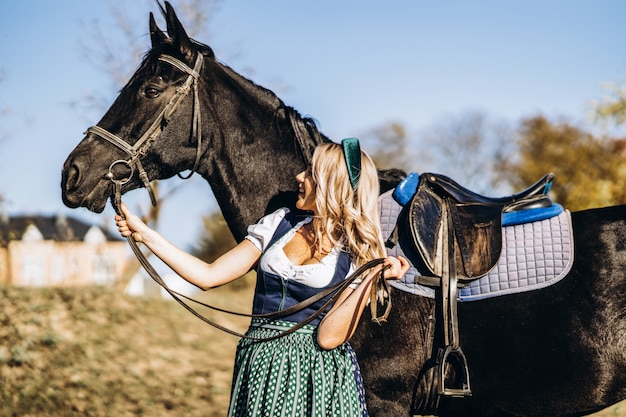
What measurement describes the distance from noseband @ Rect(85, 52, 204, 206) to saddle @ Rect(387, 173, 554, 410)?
1.18 metres

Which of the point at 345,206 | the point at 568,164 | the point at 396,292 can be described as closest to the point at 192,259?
the point at 345,206

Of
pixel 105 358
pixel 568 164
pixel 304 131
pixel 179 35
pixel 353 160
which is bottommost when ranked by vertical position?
pixel 105 358

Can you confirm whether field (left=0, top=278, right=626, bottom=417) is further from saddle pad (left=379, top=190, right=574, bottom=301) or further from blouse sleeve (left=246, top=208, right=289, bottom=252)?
blouse sleeve (left=246, top=208, right=289, bottom=252)

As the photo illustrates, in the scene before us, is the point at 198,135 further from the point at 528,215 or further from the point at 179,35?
the point at 528,215

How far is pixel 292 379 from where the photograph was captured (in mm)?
2822

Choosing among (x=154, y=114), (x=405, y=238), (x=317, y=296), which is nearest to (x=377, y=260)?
(x=317, y=296)

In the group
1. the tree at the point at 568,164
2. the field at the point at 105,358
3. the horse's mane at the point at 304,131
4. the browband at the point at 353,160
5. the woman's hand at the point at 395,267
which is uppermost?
the tree at the point at 568,164

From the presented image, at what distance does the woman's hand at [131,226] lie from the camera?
300 cm

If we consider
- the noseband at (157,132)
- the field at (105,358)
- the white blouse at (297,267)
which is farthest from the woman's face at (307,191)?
the field at (105,358)

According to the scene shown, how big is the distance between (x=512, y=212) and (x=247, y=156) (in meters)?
1.49

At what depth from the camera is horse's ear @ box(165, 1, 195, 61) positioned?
3678 millimetres

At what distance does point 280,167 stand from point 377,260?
1112 millimetres

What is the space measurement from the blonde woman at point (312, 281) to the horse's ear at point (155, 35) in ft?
4.05

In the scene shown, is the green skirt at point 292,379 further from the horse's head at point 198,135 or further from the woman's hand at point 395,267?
the horse's head at point 198,135
